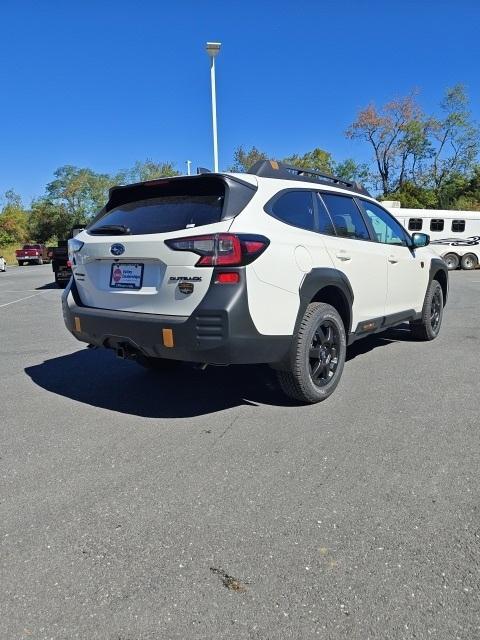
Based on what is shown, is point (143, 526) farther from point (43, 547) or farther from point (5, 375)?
point (5, 375)

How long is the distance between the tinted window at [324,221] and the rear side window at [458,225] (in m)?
20.7

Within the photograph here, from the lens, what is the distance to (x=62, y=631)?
1.89 m

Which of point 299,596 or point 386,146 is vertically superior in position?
point 386,146

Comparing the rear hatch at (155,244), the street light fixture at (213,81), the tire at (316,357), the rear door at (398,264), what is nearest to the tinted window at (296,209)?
the rear hatch at (155,244)

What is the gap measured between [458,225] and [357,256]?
2042cm

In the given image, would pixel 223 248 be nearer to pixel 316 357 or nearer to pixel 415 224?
pixel 316 357

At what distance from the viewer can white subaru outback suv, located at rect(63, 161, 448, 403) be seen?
3439 millimetres

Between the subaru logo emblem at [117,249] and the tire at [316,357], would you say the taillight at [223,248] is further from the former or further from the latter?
the tire at [316,357]

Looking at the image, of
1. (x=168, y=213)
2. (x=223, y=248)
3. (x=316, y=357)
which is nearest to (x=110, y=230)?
(x=168, y=213)

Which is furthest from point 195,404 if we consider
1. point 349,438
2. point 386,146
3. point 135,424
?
point 386,146

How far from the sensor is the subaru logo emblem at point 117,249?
3836 millimetres

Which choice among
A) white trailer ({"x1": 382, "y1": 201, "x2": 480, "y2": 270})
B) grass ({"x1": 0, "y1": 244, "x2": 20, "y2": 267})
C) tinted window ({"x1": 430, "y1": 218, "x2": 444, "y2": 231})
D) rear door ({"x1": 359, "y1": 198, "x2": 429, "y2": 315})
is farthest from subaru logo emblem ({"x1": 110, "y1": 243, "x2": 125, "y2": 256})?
grass ({"x1": 0, "y1": 244, "x2": 20, "y2": 267})

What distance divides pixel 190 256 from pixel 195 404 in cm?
145

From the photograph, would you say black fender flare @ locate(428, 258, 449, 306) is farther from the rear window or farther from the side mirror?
the rear window
